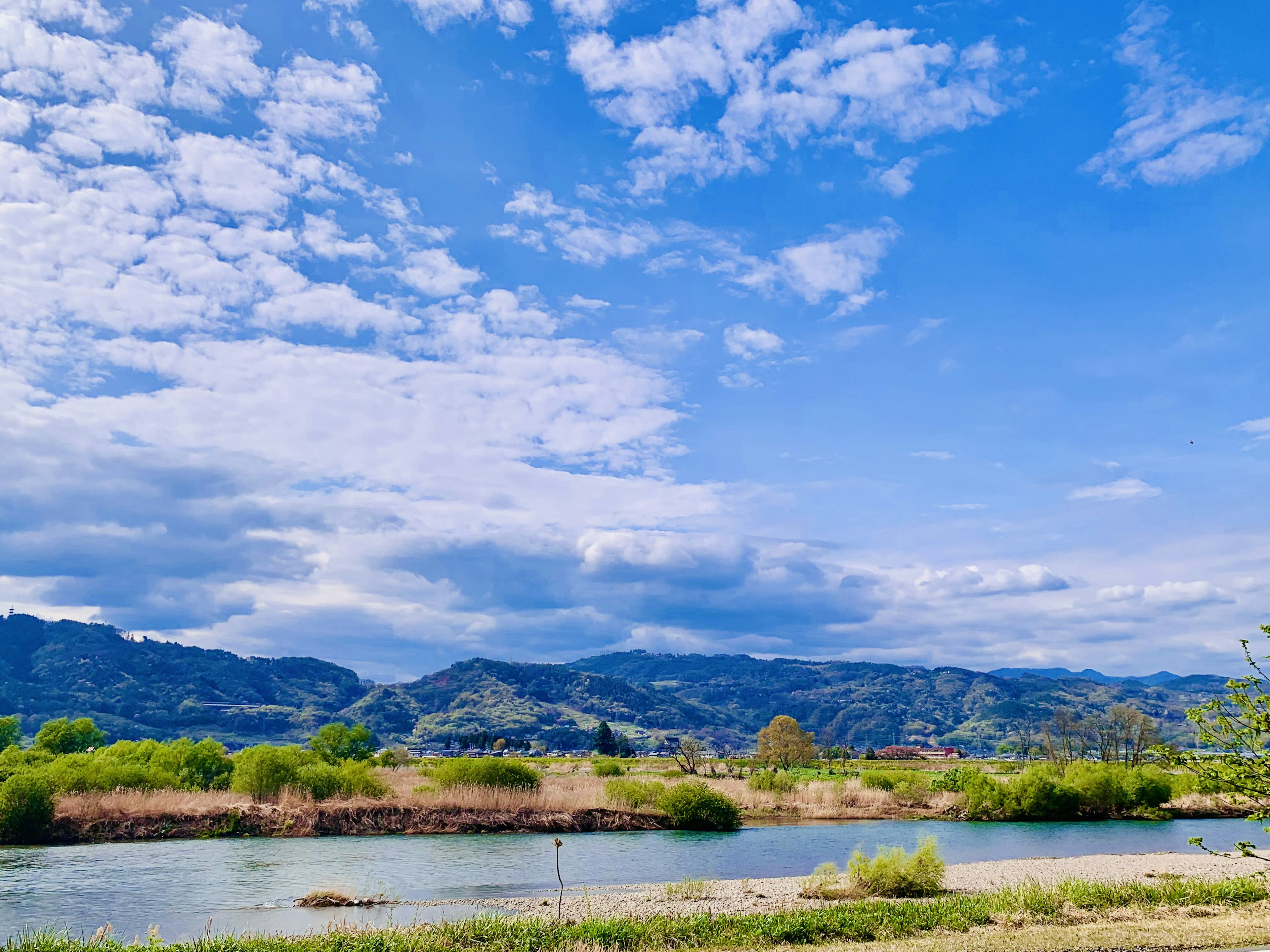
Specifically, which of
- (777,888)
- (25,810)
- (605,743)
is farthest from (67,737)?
(605,743)

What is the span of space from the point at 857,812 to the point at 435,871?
1590 inches

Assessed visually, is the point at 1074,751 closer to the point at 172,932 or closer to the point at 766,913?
the point at 766,913

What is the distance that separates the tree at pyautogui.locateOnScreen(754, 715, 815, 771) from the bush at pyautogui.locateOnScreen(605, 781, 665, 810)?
5543cm

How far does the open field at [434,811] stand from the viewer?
4969 cm

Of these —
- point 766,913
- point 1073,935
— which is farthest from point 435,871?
point 1073,935

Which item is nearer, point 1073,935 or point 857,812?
point 1073,935

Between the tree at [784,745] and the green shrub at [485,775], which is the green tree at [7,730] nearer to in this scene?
the green shrub at [485,775]

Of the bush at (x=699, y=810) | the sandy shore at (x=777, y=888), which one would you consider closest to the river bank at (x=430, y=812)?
the bush at (x=699, y=810)

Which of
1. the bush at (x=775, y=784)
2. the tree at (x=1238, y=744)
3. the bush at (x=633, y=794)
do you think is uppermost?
the tree at (x=1238, y=744)

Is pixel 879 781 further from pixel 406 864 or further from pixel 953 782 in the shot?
pixel 406 864

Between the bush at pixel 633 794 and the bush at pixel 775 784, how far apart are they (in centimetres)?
1170

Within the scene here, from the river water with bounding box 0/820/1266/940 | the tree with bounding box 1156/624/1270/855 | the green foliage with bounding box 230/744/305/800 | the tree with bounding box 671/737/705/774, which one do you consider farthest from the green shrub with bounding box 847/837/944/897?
the tree with bounding box 671/737/705/774

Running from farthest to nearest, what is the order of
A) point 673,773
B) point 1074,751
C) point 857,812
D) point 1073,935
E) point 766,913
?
point 1074,751 → point 673,773 → point 857,812 → point 766,913 → point 1073,935

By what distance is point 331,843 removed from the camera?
47969 mm
